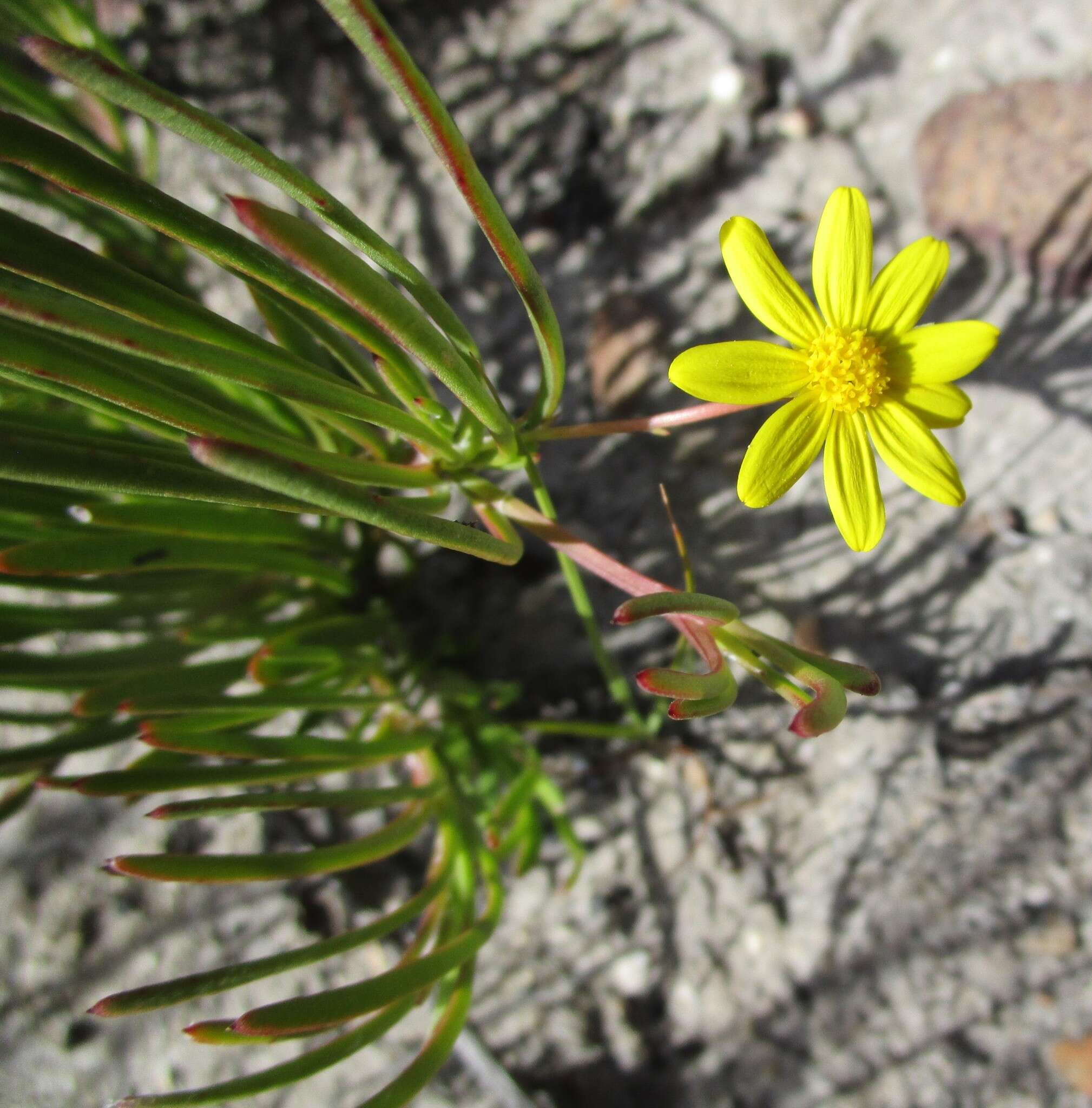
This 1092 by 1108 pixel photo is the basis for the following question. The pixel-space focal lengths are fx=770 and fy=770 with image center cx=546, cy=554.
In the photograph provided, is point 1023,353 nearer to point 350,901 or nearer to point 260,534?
point 260,534

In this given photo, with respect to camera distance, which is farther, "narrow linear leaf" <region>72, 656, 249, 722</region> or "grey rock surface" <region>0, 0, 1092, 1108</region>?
"grey rock surface" <region>0, 0, 1092, 1108</region>

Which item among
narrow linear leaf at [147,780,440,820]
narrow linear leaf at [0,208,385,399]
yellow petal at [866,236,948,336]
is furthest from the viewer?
yellow petal at [866,236,948,336]

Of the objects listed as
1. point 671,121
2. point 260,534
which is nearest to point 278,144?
point 671,121

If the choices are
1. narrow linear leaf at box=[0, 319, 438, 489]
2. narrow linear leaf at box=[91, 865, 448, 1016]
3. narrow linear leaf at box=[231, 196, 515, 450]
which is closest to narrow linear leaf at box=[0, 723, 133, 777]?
narrow linear leaf at box=[91, 865, 448, 1016]

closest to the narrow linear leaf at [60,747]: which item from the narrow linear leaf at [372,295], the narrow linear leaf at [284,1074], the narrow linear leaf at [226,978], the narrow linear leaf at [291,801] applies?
the narrow linear leaf at [291,801]

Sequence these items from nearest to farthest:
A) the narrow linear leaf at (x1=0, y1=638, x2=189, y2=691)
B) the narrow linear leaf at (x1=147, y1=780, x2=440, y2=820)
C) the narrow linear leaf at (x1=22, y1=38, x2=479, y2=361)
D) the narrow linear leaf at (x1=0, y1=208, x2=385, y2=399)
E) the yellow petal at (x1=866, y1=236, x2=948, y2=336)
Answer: the narrow linear leaf at (x1=22, y1=38, x2=479, y2=361)
the narrow linear leaf at (x1=0, y1=208, x2=385, y2=399)
the narrow linear leaf at (x1=147, y1=780, x2=440, y2=820)
the yellow petal at (x1=866, y1=236, x2=948, y2=336)
the narrow linear leaf at (x1=0, y1=638, x2=189, y2=691)

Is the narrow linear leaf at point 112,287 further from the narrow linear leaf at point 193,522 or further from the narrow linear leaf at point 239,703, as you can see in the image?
the narrow linear leaf at point 239,703

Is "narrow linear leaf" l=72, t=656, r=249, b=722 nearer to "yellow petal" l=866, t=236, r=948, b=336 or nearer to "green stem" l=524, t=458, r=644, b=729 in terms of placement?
"green stem" l=524, t=458, r=644, b=729

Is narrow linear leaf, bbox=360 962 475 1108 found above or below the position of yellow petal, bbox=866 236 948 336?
below
